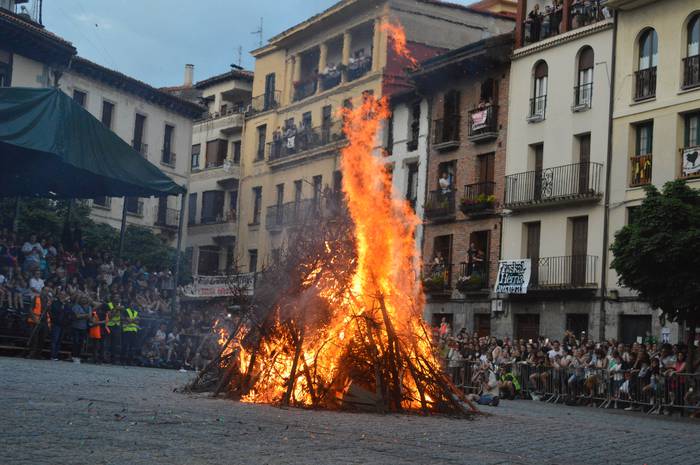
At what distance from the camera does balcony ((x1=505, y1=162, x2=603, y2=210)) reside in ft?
128

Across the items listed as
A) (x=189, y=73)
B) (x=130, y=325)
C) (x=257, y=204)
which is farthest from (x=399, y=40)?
(x=189, y=73)

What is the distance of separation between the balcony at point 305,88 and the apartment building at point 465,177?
12.6 metres

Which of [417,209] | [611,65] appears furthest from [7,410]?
[417,209]

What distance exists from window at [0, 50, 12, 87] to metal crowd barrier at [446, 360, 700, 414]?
83.4ft

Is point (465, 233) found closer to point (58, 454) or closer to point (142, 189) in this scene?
point (142, 189)

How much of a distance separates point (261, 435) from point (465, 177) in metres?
35.7

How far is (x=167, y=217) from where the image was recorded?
62.4m

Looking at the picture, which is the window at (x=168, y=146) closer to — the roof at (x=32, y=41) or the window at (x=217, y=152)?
the window at (x=217, y=152)

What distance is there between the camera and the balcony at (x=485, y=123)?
1757 inches

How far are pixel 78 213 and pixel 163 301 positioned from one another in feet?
56.4

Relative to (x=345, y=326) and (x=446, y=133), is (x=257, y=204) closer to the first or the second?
(x=446, y=133)

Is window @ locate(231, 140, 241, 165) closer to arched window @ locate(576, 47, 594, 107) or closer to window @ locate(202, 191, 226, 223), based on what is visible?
window @ locate(202, 191, 226, 223)

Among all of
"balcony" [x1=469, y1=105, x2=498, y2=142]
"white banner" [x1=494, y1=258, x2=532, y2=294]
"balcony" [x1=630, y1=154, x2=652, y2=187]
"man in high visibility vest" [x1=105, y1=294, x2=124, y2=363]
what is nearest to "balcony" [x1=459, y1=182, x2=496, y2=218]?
"balcony" [x1=469, y1=105, x2=498, y2=142]

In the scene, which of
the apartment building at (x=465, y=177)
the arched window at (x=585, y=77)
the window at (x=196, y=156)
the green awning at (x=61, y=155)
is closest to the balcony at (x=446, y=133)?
the apartment building at (x=465, y=177)
